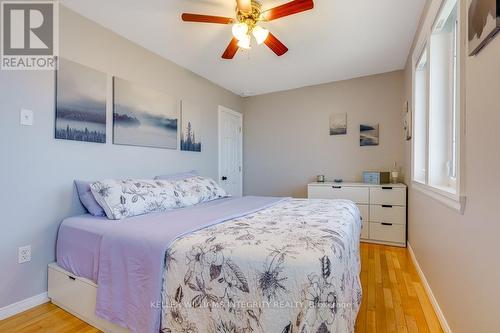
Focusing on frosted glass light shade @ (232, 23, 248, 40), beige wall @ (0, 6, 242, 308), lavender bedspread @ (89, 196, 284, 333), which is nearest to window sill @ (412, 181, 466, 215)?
lavender bedspread @ (89, 196, 284, 333)

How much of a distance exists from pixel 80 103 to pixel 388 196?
3.53 meters

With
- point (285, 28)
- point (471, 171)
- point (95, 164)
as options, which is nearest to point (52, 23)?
point (95, 164)

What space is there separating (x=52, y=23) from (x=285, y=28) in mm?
1961

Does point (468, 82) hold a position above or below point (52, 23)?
below

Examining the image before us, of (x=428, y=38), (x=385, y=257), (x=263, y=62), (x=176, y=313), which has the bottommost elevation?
(x=385, y=257)

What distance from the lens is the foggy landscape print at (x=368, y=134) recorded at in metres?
3.58

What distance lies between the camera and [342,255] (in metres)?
1.13

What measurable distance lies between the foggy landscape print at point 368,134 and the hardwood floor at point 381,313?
1.88m

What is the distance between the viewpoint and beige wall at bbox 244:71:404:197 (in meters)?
3.52

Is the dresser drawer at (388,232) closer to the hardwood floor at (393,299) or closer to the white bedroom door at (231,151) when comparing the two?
the hardwood floor at (393,299)

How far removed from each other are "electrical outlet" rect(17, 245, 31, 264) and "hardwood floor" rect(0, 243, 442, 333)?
37 cm

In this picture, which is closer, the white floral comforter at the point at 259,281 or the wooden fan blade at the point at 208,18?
the white floral comforter at the point at 259,281

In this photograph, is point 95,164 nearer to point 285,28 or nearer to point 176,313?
point 176,313

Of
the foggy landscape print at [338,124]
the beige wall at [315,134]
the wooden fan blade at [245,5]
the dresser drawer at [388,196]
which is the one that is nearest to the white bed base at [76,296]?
the wooden fan blade at [245,5]
